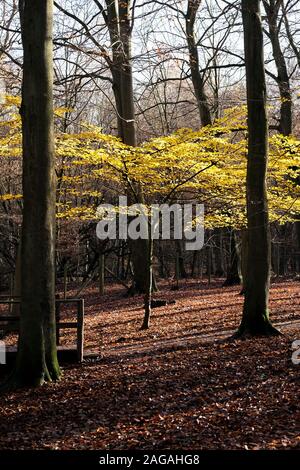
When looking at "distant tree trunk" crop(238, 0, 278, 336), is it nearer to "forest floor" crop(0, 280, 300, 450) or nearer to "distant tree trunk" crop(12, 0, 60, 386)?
"forest floor" crop(0, 280, 300, 450)

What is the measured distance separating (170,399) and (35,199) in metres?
3.46

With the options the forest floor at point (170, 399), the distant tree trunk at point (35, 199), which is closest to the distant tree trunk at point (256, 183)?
the forest floor at point (170, 399)

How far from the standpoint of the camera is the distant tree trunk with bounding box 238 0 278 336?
9977 millimetres

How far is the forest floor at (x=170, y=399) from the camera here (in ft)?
18.2

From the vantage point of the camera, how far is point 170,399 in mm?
6836

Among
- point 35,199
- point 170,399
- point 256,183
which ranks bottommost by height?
point 170,399

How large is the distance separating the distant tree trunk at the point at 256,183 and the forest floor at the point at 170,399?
2.43 feet

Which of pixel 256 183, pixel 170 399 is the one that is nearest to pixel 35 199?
pixel 170 399

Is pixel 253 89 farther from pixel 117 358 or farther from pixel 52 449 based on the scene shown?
pixel 52 449

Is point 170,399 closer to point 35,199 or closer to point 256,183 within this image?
point 35,199

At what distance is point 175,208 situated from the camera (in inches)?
612

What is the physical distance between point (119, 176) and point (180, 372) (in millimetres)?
5876

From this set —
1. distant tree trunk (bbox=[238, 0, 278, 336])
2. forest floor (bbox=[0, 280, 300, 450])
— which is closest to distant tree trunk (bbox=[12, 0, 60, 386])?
forest floor (bbox=[0, 280, 300, 450])

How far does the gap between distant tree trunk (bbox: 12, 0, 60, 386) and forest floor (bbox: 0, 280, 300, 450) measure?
62 centimetres
